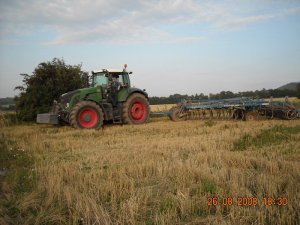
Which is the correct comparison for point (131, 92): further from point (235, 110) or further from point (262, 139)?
Answer: point (262, 139)

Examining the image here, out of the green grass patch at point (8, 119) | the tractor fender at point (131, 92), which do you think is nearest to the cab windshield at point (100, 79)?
the tractor fender at point (131, 92)

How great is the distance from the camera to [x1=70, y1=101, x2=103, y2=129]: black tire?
12977mm

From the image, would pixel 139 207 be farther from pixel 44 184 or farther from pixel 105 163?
pixel 105 163

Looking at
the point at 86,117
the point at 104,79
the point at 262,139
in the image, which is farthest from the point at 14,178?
the point at 104,79

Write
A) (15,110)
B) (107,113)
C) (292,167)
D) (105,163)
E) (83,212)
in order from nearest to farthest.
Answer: (83,212), (292,167), (105,163), (107,113), (15,110)

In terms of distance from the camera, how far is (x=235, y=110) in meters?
15.6

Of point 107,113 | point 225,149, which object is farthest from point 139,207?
point 107,113

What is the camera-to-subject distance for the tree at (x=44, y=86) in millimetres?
18328

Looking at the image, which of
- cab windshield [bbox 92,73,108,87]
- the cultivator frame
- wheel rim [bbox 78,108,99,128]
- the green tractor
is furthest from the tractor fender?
the cultivator frame

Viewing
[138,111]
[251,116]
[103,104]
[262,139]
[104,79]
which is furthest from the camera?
[138,111]

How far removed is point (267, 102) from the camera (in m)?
14.9

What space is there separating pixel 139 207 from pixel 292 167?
269 cm
